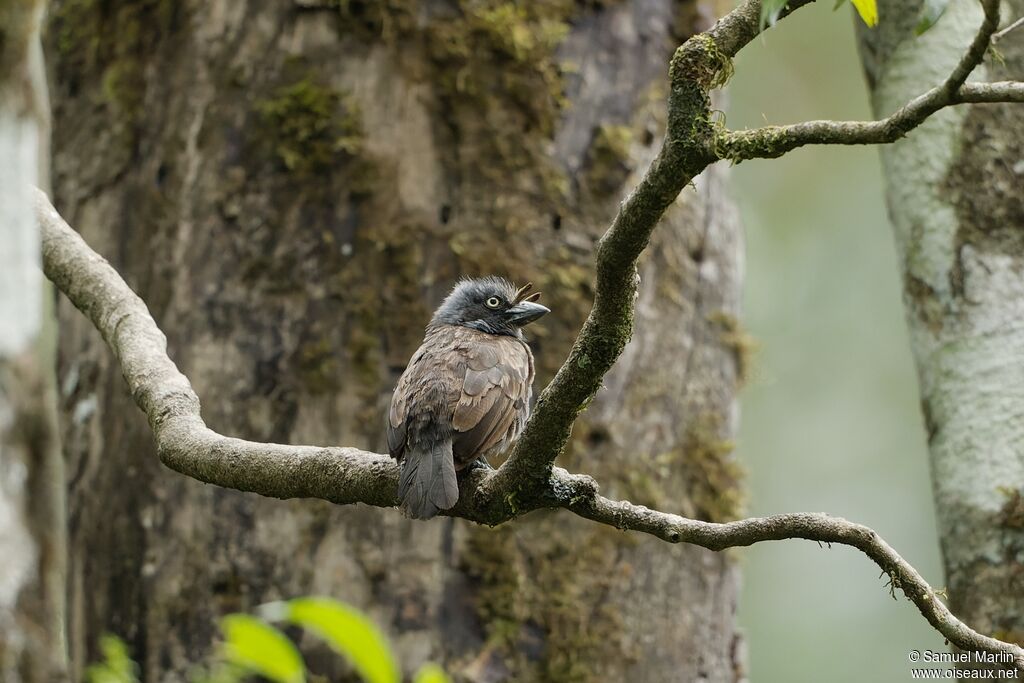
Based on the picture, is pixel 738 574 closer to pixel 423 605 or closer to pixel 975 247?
pixel 423 605

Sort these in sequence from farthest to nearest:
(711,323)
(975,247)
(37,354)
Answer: (711,323)
(975,247)
(37,354)

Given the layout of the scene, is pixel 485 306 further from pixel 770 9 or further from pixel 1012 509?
pixel 770 9

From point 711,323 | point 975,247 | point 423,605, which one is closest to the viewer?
point 975,247

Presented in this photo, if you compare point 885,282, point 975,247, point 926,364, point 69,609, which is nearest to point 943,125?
point 975,247

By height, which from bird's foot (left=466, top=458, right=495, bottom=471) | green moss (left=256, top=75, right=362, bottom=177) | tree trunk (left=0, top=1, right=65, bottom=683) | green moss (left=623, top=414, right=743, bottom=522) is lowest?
tree trunk (left=0, top=1, right=65, bottom=683)

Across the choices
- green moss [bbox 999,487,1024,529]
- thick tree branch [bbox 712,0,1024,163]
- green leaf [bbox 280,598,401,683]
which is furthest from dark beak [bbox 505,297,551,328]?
green leaf [bbox 280,598,401,683]

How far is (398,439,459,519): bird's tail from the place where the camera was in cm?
344

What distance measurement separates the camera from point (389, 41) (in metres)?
5.14

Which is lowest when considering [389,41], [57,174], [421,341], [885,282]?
[421,341]

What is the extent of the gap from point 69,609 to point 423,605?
65.0 inches

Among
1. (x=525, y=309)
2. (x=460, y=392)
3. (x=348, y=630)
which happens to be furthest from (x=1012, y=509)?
(x=348, y=630)

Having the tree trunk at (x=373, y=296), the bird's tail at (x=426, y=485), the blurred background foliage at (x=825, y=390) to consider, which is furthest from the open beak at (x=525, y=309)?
the blurred background foliage at (x=825, y=390)

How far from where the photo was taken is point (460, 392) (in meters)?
4.32

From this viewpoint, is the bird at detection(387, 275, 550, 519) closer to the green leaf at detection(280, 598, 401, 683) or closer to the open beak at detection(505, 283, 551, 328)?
the open beak at detection(505, 283, 551, 328)
